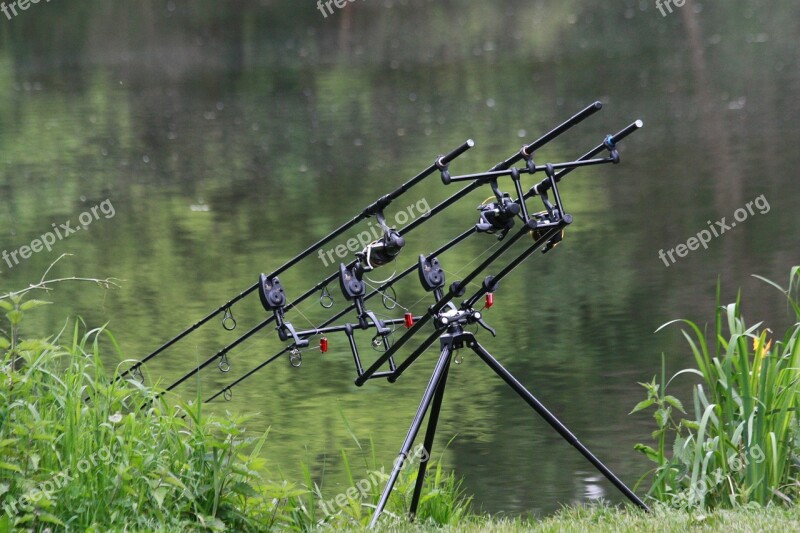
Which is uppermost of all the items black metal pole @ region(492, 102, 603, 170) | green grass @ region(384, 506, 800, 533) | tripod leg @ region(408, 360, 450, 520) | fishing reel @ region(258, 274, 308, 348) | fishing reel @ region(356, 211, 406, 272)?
black metal pole @ region(492, 102, 603, 170)

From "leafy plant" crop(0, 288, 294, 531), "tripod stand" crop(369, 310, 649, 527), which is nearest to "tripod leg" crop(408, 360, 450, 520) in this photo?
"tripod stand" crop(369, 310, 649, 527)

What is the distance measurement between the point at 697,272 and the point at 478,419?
385cm

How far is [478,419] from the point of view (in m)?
7.57

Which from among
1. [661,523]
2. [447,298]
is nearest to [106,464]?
[447,298]

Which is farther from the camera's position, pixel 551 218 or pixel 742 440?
pixel 742 440

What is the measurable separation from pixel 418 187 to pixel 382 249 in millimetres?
10599

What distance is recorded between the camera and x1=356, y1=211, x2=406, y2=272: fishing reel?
431 cm

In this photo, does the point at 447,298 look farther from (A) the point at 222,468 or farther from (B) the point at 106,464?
(B) the point at 106,464

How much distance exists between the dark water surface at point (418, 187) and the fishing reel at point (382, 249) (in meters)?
0.99

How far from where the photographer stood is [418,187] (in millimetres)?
14906

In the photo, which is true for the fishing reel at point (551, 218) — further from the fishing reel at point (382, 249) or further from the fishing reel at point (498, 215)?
the fishing reel at point (382, 249)

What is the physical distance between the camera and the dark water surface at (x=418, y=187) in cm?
788

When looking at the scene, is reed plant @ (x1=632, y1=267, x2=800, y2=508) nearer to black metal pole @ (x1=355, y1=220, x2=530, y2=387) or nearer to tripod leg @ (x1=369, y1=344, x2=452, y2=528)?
tripod leg @ (x1=369, y1=344, x2=452, y2=528)

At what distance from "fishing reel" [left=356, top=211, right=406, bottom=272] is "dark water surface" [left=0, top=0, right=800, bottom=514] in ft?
3.25
